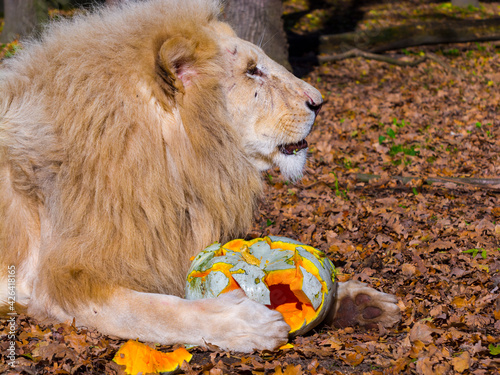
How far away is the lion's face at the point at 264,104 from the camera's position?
3.31 meters

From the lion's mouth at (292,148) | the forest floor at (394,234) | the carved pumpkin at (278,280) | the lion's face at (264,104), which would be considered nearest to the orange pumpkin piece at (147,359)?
the forest floor at (394,234)

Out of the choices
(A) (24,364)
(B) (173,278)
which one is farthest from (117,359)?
(B) (173,278)

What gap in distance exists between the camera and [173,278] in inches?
126

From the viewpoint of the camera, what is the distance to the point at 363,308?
3004 millimetres

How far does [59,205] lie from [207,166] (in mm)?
825

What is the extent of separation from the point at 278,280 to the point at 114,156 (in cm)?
107

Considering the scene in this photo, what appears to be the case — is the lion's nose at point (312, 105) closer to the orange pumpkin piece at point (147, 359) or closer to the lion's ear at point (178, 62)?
the lion's ear at point (178, 62)

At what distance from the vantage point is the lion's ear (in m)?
2.95

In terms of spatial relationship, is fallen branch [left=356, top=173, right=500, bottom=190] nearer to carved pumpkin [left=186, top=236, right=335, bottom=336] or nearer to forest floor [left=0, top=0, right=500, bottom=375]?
forest floor [left=0, top=0, right=500, bottom=375]

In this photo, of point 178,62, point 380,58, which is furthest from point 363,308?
point 380,58

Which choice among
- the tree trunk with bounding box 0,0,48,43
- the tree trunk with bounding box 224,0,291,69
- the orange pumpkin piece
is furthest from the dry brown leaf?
the tree trunk with bounding box 0,0,48,43

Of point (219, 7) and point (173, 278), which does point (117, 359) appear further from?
point (219, 7)

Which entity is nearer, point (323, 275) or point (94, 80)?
point (323, 275)

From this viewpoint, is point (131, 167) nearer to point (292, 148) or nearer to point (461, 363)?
point (292, 148)
